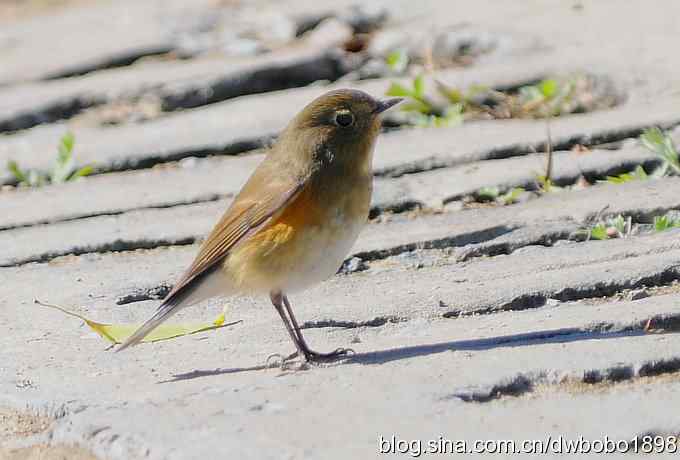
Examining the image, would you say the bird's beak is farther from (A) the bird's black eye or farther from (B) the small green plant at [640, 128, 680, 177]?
(B) the small green plant at [640, 128, 680, 177]

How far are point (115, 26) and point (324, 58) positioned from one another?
1541 millimetres

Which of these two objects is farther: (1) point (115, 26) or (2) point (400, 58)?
(1) point (115, 26)

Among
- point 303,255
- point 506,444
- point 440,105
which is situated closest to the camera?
point 506,444

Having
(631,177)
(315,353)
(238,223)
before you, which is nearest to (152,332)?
(238,223)

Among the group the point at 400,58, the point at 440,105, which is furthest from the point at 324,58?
the point at 440,105

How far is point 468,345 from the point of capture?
3.83 metres

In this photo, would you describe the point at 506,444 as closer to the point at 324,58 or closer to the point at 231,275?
the point at 231,275

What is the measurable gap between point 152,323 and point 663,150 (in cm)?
213

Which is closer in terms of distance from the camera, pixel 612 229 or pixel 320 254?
pixel 320 254

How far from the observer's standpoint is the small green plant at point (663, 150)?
16.7ft

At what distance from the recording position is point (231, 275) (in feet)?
13.9

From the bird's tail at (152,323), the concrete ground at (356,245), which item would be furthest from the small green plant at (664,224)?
the bird's tail at (152,323)

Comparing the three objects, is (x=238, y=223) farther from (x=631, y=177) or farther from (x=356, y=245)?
(x=631, y=177)

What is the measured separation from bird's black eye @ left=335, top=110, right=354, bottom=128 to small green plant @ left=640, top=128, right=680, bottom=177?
129cm
